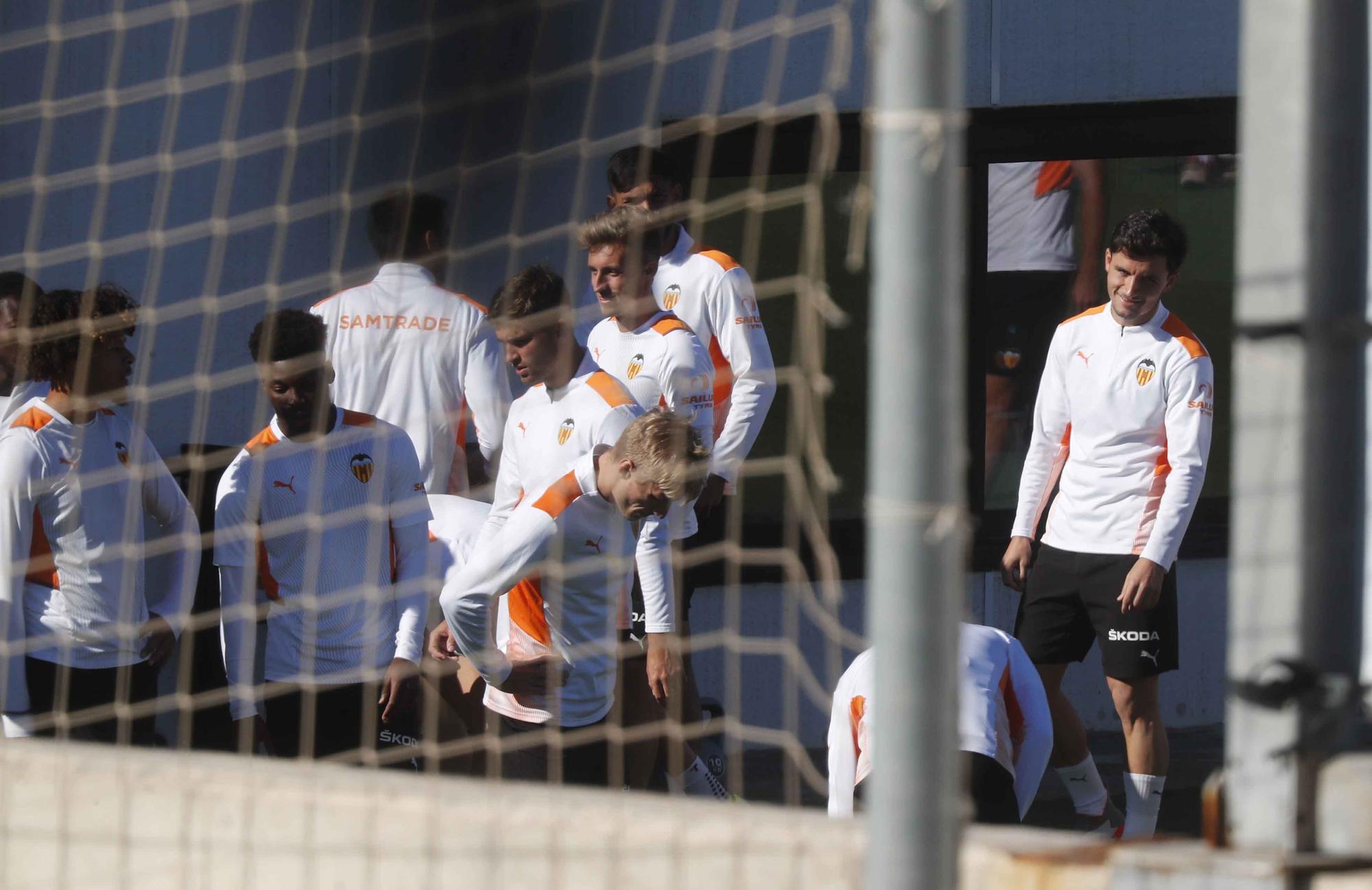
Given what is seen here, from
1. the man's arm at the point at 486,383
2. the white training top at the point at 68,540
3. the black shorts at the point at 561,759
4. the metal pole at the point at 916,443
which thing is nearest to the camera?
the metal pole at the point at 916,443

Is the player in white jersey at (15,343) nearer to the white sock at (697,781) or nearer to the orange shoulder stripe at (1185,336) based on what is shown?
the white sock at (697,781)

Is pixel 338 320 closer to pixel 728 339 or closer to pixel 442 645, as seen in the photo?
pixel 442 645

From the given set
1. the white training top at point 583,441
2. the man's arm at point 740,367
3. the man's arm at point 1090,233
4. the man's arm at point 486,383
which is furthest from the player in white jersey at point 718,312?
the man's arm at point 1090,233

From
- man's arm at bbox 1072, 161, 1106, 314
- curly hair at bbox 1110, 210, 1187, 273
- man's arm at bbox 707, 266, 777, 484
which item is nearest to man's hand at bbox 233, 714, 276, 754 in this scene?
man's arm at bbox 707, 266, 777, 484

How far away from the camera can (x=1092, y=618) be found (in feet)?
15.8

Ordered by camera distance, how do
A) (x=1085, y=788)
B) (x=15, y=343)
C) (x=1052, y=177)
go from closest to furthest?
(x=15, y=343) < (x=1085, y=788) < (x=1052, y=177)

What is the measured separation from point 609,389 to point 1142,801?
6.15 ft

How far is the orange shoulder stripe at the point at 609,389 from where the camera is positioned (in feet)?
13.7

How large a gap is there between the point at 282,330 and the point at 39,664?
988 millimetres

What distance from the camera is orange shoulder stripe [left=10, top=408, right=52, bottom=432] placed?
4016 millimetres

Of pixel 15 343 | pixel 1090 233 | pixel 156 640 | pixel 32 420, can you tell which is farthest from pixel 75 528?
pixel 1090 233

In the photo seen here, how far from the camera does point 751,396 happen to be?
4.91 meters

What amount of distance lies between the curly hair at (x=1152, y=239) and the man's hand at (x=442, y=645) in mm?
2136

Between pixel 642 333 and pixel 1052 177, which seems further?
pixel 1052 177
